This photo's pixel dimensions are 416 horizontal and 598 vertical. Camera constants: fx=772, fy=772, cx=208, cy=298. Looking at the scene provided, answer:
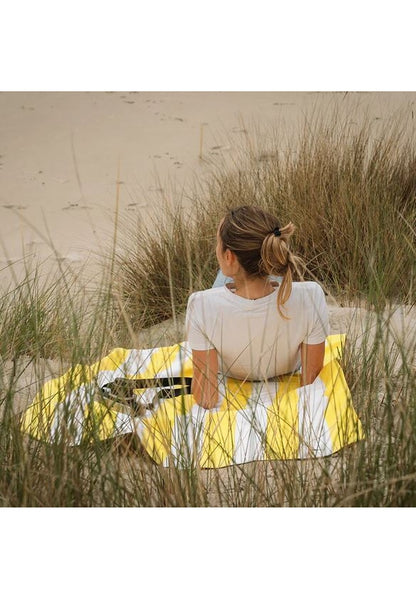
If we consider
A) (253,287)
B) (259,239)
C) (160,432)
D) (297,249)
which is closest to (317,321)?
(253,287)

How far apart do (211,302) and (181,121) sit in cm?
329

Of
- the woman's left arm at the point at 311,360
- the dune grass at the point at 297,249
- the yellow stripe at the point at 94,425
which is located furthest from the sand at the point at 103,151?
the yellow stripe at the point at 94,425

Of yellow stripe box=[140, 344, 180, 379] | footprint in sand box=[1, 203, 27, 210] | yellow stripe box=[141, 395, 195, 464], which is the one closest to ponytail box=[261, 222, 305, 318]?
yellow stripe box=[141, 395, 195, 464]

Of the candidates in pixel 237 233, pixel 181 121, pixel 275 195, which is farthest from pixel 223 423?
pixel 181 121

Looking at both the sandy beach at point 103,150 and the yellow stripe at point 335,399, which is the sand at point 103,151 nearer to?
the sandy beach at point 103,150

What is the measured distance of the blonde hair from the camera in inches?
89.1

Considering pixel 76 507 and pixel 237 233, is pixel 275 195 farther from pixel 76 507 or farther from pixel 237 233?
pixel 76 507

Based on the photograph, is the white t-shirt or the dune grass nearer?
the white t-shirt

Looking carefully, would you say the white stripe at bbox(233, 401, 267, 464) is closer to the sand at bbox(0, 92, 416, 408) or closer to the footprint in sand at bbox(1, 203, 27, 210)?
the sand at bbox(0, 92, 416, 408)

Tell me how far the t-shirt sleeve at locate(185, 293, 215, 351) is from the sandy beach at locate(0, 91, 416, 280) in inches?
73.5

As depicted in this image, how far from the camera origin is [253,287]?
2416mm

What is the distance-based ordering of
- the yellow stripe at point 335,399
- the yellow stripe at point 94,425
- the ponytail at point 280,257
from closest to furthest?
the yellow stripe at point 94,425 → the yellow stripe at point 335,399 → the ponytail at point 280,257

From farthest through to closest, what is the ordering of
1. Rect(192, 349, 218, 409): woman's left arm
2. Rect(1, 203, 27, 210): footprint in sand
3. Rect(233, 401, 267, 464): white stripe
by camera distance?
1. Rect(1, 203, 27, 210): footprint in sand
2. Rect(192, 349, 218, 409): woman's left arm
3. Rect(233, 401, 267, 464): white stripe

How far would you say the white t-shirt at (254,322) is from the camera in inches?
94.8
